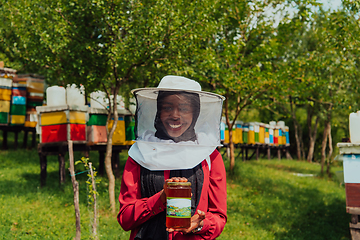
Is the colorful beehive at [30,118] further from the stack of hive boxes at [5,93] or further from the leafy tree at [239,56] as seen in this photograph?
the leafy tree at [239,56]

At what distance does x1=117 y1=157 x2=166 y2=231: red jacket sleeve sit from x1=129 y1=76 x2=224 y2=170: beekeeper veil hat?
0.11 m

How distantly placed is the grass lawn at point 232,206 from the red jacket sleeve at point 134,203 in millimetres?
4397

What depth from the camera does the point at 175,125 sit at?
2387 mm

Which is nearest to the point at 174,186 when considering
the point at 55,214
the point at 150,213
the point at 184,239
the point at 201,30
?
the point at 150,213

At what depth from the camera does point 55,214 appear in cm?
750

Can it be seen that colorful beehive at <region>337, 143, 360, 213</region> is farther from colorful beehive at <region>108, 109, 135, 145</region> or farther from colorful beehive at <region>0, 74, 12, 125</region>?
colorful beehive at <region>0, 74, 12, 125</region>

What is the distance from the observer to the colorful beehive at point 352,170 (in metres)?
6.38

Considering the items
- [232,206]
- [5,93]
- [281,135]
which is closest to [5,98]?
[5,93]

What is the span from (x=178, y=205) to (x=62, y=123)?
23.7ft

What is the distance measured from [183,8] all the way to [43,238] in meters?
6.10

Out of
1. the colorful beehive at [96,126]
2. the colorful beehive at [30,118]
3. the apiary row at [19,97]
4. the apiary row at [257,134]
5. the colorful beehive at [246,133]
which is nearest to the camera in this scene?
the colorful beehive at [96,126]

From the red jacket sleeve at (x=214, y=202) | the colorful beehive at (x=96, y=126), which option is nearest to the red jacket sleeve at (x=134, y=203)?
the red jacket sleeve at (x=214, y=202)

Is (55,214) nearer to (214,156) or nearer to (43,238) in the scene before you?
(43,238)

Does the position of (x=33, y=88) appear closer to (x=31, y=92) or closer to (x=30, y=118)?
(x=31, y=92)
